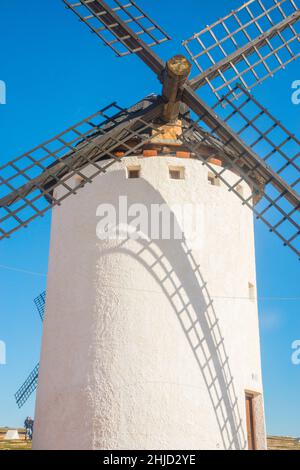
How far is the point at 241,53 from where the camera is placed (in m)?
10.4

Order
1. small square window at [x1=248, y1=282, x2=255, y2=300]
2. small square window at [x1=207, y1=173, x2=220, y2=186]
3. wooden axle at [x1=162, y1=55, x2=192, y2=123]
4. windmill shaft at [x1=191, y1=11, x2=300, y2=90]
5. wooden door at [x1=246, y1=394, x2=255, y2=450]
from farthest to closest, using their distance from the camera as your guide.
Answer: small square window at [x1=248, y1=282, x2=255, y2=300] < small square window at [x1=207, y1=173, x2=220, y2=186] < windmill shaft at [x1=191, y1=11, x2=300, y2=90] < wooden door at [x1=246, y1=394, x2=255, y2=450] < wooden axle at [x1=162, y1=55, x2=192, y2=123]

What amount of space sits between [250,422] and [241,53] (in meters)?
→ 5.69

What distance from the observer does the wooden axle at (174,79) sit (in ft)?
30.3

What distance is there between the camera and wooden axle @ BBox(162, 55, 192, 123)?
9.23m

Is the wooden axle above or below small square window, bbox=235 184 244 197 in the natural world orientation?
above

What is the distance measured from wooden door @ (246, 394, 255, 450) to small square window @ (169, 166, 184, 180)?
339cm

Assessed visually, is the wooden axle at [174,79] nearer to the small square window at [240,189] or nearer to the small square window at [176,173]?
the small square window at [176,173]

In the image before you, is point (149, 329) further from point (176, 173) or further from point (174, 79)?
point (174, 79)

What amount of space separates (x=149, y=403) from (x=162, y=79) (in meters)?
4.56

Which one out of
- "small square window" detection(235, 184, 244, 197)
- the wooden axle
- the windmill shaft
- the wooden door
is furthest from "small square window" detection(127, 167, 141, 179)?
the wooden door

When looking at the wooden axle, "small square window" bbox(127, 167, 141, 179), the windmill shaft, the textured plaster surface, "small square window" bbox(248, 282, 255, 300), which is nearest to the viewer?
the textured plaster surface

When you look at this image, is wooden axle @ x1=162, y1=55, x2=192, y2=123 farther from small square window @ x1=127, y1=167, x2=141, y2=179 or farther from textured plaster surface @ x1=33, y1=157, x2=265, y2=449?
small square window @ x1=127, y1=167, x2=141, y2=179

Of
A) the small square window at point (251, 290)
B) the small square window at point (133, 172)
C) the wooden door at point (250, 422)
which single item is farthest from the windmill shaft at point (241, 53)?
the wooden door at point (250, 422)

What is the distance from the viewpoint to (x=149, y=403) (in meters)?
8.51
